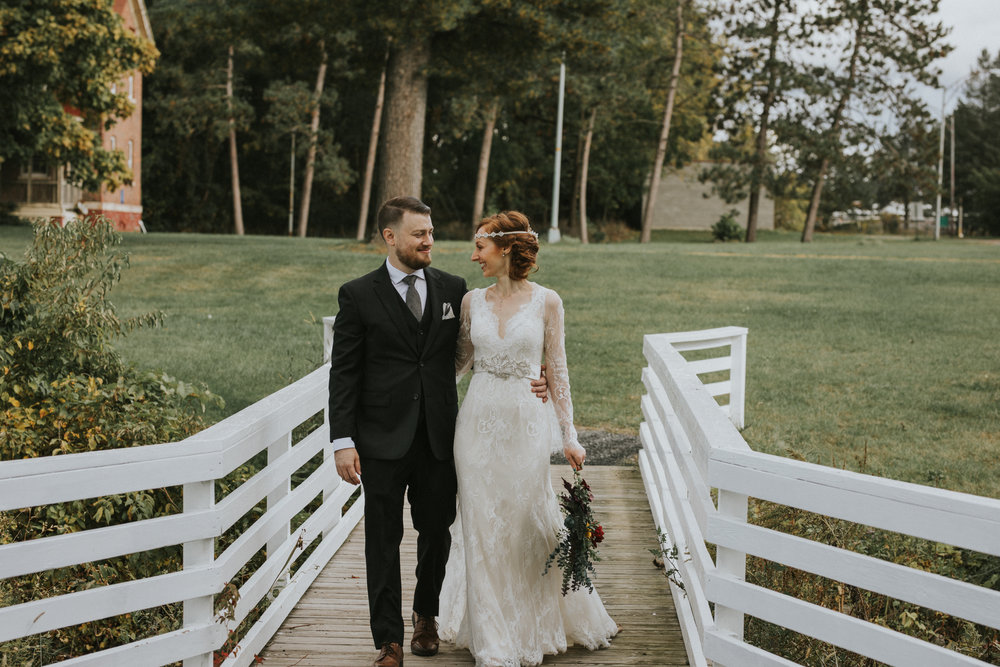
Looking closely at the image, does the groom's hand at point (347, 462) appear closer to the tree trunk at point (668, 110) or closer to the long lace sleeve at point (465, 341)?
the long lace sleeve at point (465, 341)

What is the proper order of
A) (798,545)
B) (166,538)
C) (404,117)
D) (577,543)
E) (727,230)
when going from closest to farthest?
(798,545)
(166,538)
(577,543)
(404,117)
(727,230)

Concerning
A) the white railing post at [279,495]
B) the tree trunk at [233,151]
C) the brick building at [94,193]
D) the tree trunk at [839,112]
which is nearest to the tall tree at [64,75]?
the brick building at [94,193]

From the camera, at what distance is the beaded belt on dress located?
458 cm

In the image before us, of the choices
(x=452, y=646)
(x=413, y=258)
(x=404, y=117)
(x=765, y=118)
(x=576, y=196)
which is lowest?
(x=452, y=646)

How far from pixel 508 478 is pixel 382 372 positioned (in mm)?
712

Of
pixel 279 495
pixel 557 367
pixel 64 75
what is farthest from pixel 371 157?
pixel 557 367

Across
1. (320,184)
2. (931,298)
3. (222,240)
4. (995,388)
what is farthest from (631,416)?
(320,184)

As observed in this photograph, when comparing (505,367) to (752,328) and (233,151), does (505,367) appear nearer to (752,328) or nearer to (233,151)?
(752,328)

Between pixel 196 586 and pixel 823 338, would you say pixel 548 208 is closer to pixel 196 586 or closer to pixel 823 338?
pixel 823 338

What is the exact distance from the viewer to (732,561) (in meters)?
3.81

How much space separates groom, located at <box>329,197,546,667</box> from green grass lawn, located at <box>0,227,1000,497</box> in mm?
4553

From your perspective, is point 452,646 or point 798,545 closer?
point 798,545

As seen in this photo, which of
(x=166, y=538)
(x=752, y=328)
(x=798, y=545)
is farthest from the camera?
(x=752, y=328)

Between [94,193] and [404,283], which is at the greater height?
[94,193]
